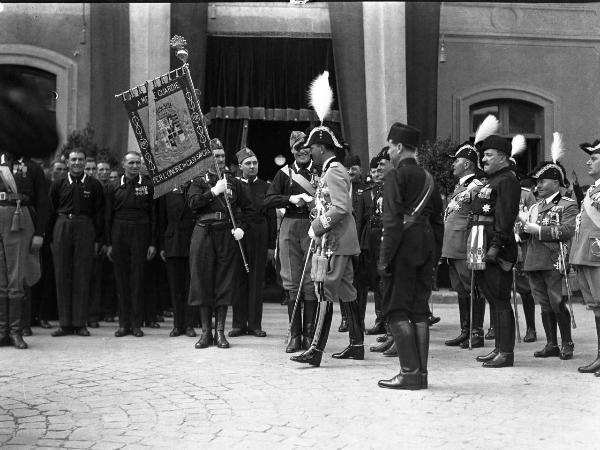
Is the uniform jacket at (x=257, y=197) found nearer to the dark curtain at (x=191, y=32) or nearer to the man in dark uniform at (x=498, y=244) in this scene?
the man in dark uniform at (x=498, y=244)

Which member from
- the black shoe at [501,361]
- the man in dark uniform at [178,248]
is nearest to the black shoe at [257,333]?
the man in dark uniform at [178,248]

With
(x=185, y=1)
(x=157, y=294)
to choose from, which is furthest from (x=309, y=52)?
(x=157, y=294)

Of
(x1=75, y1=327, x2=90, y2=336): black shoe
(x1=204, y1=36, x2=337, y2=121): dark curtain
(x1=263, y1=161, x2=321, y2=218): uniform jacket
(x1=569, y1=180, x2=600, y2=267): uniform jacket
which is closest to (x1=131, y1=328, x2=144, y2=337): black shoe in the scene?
(x1=75, y1=327, x2=90, y2=336): black shoe

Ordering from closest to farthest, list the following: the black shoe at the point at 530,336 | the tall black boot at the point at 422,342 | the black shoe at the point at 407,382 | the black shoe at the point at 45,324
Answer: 1. the black shoe at the point at 407,382
2. the tall black boot at the point at 422,342
3. the black shoe at the point at 530,336
4. the black shoe at the point at 45,324

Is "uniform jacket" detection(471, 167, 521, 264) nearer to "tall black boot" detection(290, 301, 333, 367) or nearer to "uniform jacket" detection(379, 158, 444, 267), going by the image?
"uniform jacket" detection(379, 158, 444, 267)

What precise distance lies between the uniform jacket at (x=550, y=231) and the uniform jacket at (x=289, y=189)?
7.88 feet

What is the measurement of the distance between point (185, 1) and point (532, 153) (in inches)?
297

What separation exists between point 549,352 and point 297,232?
2.91 m

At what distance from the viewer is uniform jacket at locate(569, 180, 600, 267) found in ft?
26.3

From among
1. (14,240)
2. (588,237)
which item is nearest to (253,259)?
(14,240)

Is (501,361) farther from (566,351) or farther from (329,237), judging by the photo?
(329,237)

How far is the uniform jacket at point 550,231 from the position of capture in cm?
891

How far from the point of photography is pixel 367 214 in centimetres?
1095

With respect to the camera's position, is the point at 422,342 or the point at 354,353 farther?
the point at 354,353
